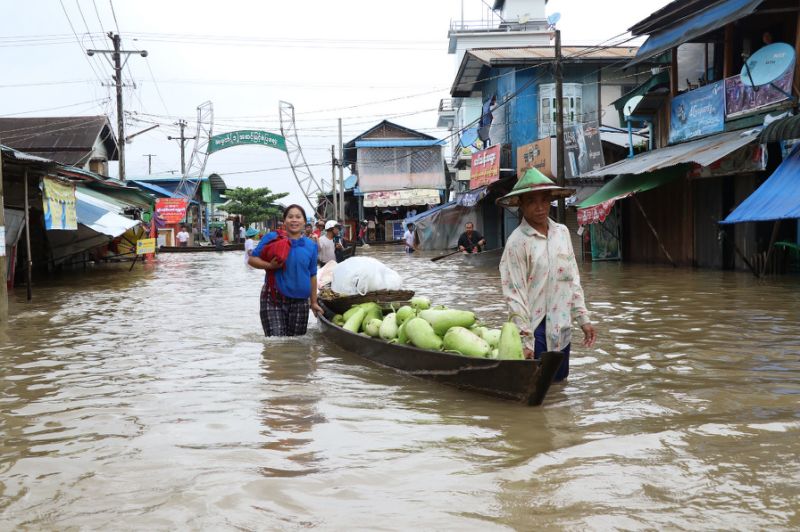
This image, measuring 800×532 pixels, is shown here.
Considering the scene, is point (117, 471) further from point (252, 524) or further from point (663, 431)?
point (663, 431)

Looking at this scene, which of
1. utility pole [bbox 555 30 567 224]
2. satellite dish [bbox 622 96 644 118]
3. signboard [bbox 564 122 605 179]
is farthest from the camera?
signboard [bbox 564 122 605 179]

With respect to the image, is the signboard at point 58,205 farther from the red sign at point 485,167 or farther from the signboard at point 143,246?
the red sign at point 485,167

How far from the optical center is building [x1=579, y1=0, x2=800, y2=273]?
44.3 ft

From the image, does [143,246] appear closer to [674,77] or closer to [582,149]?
[582,149]

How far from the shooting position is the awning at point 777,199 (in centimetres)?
1134

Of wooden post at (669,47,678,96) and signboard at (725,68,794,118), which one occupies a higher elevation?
wooden post at (669,47,678,96)

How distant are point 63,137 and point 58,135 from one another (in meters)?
0.35

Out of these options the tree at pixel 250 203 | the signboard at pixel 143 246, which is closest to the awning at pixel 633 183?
the signboard at pixel 143 246

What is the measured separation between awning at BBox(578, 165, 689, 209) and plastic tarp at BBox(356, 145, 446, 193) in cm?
2438

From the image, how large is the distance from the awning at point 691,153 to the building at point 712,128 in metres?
0.05

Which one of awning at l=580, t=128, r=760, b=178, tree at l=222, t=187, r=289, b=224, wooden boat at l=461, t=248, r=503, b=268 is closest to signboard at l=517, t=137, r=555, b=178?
wooden boat at l=461, t=248, r=503, b=268

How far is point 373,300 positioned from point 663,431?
4.32 metres

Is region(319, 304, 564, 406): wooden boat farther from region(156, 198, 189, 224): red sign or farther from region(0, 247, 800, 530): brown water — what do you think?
region(156, 198, 189, 224): red sign

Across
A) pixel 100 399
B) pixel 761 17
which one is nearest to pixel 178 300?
pixel 100 399
